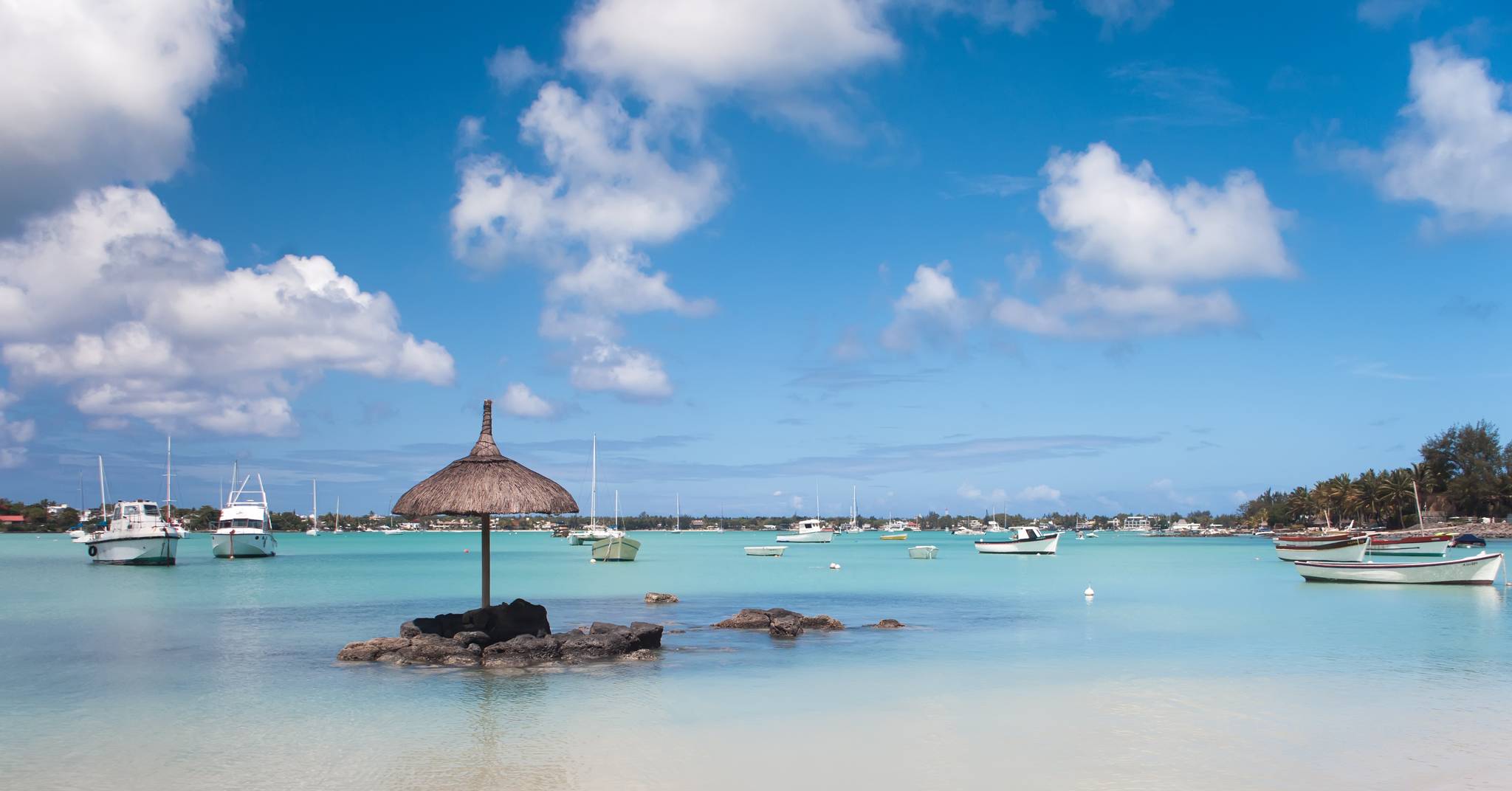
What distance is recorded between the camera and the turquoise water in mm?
9297

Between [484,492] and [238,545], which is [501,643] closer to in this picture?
[484,492]

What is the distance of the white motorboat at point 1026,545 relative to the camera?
71000 mm

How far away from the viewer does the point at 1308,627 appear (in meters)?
21.2

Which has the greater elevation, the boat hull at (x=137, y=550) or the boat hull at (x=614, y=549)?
the boat hull at (x=137, y=550)

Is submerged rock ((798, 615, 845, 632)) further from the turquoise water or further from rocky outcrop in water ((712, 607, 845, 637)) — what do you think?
the turquoise water

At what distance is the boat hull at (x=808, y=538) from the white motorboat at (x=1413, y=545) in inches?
1860

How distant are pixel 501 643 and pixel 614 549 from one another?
38514 mm

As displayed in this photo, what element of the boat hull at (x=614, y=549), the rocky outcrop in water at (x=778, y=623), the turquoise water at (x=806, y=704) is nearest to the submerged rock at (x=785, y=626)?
the rocky outcrop in water at (x=778, y=623)

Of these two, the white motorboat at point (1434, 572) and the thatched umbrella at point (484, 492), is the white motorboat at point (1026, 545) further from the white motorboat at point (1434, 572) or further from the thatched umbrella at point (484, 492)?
the thatched umbrella at point (484, 492)

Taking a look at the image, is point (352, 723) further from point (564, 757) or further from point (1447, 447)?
point (1447, 447)

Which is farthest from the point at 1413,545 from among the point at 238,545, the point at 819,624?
the point at 238,545

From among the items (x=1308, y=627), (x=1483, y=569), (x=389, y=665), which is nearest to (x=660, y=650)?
(x=389, y=665)

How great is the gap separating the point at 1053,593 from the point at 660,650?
Result: 62.4 ft

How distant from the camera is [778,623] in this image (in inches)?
756
